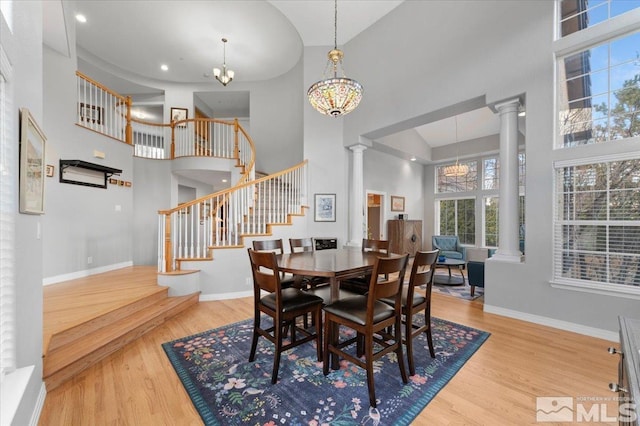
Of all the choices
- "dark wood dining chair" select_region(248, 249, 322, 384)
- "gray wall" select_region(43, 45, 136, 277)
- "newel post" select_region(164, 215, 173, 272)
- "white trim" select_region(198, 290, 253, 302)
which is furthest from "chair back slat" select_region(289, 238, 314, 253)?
"gray wall" select_region(43, 45, 136, 277)

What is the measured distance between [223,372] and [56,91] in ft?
16.7

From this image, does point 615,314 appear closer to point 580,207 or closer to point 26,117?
point 580,207

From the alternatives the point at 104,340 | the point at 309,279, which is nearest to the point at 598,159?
the point at 309,279

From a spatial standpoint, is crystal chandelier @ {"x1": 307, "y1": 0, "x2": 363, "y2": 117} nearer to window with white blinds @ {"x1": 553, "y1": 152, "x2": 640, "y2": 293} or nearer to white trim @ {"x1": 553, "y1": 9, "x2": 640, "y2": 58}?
white trim @ {"x1": 553, "y1": 9, "x2": 640, "y2": 58}

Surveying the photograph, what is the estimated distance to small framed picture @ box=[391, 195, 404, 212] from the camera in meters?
7.64

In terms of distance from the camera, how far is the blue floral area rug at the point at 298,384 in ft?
5.65

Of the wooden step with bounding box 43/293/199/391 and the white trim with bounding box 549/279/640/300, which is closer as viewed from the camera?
the wooden step with bounding box 43/293/199/391

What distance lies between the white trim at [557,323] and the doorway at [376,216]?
3927 millimetres

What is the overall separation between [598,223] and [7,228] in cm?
510

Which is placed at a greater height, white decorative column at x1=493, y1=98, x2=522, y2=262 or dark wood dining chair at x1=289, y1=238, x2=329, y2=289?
white decorative column at x1=493, y1=98, x2=522, y2=262

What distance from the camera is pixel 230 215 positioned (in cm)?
432

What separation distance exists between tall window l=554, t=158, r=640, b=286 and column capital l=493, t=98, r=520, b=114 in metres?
1.02

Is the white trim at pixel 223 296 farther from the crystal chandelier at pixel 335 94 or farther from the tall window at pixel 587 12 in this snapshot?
the tall window at pixel 587 12

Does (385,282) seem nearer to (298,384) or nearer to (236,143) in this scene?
(298,384)
